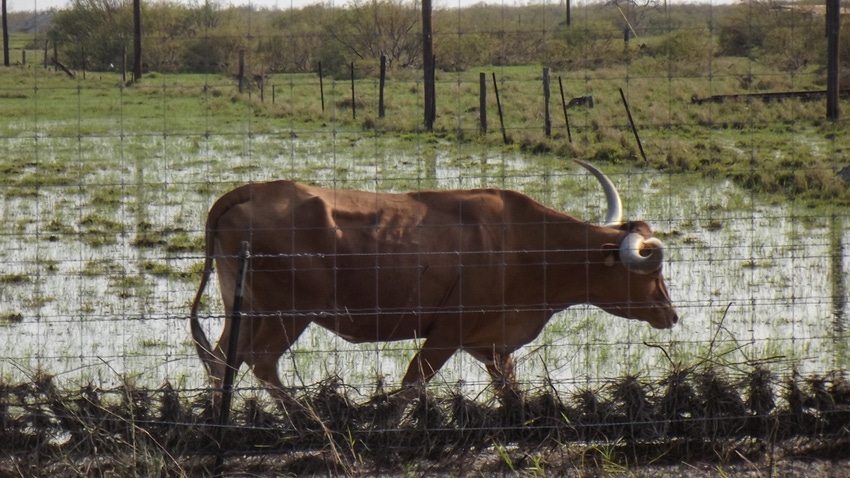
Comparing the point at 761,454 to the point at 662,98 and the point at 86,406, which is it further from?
the point at 662,98

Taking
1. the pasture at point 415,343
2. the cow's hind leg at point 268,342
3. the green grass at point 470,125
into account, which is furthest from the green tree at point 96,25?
the cow's hind leg at point 268,342

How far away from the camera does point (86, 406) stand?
5137mm

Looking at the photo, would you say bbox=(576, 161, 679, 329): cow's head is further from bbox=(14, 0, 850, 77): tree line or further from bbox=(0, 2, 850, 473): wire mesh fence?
bbox=(14, 0, 850, 77): tree line

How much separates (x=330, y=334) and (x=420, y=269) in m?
1.55

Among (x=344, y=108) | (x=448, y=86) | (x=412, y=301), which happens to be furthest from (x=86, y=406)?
(x=448, y=86)

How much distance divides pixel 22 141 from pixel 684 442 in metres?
15.4

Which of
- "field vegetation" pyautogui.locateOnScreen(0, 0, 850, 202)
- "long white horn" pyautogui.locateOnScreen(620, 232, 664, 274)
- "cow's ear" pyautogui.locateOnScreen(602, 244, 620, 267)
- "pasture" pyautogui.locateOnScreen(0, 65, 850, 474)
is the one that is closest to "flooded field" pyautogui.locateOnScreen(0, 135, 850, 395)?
"pasture" pyautogui.locateOnScreen(0, 65, 850, 474)

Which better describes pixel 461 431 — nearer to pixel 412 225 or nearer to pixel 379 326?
pixel 379 326

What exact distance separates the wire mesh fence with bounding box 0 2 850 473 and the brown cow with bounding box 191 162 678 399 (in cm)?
4

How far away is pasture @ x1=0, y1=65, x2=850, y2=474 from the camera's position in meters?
5.21

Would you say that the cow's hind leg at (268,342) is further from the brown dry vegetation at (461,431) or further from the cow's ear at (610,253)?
the cow's ear at (610,253)

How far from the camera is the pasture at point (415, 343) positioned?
5.21 meters

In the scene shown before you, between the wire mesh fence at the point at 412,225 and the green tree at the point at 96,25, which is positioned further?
the green tree at the point at 96,25

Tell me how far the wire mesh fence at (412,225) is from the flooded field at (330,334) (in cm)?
4
